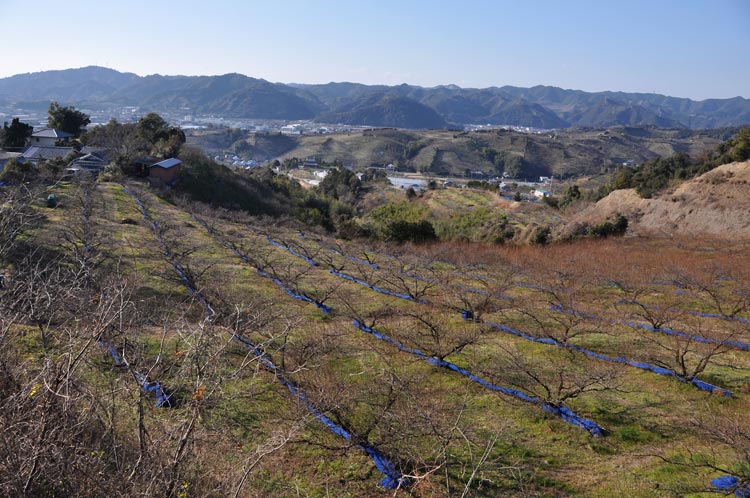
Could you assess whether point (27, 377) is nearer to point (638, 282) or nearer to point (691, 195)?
point (638, 282)

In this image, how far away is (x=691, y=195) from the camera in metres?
36.2

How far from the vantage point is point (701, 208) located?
34000 millimetres

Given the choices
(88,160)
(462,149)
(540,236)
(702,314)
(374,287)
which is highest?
(462,149)

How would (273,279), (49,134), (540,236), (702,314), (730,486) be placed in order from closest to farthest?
(730,486) → (702,314) → (273,279) → (540,236) → (49,134)

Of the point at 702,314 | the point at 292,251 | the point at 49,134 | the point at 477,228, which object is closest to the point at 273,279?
the point at 292,251

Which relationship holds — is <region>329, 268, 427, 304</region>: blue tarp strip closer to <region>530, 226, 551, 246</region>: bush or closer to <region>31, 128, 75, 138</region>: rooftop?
<region>530, 226, 551, 246</region>: bush

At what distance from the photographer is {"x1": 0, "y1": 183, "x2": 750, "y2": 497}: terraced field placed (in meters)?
6.45

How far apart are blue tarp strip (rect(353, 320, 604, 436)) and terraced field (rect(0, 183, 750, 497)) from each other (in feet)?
0.12

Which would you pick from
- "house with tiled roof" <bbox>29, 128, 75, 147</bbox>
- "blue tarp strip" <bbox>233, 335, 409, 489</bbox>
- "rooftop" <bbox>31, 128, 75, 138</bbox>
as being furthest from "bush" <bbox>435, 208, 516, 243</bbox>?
"rooftop" <bbox>31, 128, 75, 138</bbox>

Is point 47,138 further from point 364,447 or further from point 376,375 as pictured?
point 364,447

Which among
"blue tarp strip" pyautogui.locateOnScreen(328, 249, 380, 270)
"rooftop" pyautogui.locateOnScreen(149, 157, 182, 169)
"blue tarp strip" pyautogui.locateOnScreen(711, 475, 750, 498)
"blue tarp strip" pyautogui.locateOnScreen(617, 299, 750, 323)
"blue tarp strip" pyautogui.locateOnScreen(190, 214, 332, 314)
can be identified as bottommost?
"blue tarp strip" pyautogui.locateOnScreen(328, 249, 380, 270)

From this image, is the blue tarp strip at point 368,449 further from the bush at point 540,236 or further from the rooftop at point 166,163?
the rooftop at point 166,163

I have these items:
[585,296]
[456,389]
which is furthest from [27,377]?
[585,296]

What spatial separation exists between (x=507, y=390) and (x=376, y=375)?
2812mm
